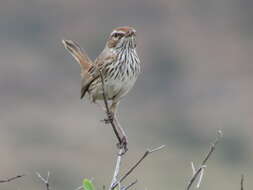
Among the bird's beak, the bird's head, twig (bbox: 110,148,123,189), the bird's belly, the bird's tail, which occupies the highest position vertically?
the bird's tail

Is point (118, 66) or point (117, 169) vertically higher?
point (118, 66)

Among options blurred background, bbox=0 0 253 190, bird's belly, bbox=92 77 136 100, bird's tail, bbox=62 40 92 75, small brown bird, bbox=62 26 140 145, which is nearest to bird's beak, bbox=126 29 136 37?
small brown bird, bbox=62 26 140 145

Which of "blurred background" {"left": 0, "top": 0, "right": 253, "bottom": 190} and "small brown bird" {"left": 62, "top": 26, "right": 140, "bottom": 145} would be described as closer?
"small brown bird" {"left": 62, "top": 26, "right": 140, "bottom": 145}

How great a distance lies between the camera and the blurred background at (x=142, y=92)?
22.5m

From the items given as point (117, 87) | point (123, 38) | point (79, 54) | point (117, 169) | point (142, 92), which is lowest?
point (117, 169)

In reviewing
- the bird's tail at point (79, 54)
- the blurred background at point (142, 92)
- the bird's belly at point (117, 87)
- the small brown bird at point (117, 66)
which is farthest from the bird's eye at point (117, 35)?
the blurred background at point (142, 92)

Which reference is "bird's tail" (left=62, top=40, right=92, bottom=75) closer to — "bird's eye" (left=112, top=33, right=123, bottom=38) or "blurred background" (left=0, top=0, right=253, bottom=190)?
"bird's eye" (left=112, top=33, right=123, bottom=38)

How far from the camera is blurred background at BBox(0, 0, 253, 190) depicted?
73.9 feet

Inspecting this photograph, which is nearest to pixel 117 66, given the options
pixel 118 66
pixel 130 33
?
pixel 118 66

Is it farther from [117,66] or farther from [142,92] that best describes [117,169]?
[142,92]

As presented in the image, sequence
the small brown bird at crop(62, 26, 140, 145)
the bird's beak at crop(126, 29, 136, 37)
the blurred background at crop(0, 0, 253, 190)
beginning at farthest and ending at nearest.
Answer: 1. the blurred background at crop(0, 0, 253, 190)
2. the small brown bird at crop(62, 26, 140, 145)
3. the bird's beak at crop(126, 29, 136, 37)

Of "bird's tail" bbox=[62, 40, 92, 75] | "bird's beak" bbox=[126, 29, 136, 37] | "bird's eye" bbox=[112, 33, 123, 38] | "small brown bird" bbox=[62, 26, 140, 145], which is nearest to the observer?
"bird's beak" bbox=[126, 29, 136, 37]

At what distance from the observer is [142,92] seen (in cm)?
2919

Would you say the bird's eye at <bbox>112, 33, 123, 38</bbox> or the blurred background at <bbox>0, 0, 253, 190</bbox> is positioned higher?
the blurred background at <bbox>0, 0, 253, 190</bbox>
